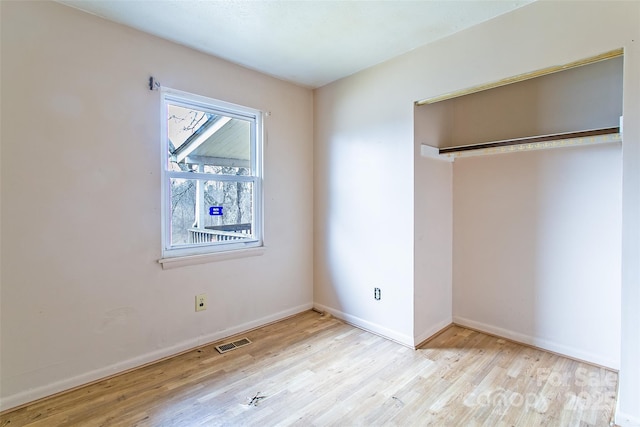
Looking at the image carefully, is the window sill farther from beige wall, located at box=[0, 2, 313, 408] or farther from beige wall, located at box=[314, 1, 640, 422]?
beige wall, located at box=[314, 1, 640, 422]

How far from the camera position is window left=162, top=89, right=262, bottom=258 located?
2.37 m

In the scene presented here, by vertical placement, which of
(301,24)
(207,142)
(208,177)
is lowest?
(208,177)

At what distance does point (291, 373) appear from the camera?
2.13m

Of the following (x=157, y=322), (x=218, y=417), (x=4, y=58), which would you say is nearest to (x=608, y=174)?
(x=218, y=417)

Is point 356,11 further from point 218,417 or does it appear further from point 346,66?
point 218,417

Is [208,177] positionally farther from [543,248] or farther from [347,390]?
[543,248]

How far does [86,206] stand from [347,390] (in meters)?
1.99

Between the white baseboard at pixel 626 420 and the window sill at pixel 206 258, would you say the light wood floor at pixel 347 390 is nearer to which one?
the white baseboard at pixel 626 420

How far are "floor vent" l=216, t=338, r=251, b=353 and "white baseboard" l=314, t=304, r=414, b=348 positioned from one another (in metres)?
0.91

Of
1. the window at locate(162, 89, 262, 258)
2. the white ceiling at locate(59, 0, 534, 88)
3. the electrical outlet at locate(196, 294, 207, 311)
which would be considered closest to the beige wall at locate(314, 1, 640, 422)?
the white ceiling at locate(59, 0, 534, 88)

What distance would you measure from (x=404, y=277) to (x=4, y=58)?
2886 mm

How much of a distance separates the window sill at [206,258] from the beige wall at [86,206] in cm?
5

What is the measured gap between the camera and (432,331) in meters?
2.71

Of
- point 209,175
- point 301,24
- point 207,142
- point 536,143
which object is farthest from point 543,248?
point 207,142
